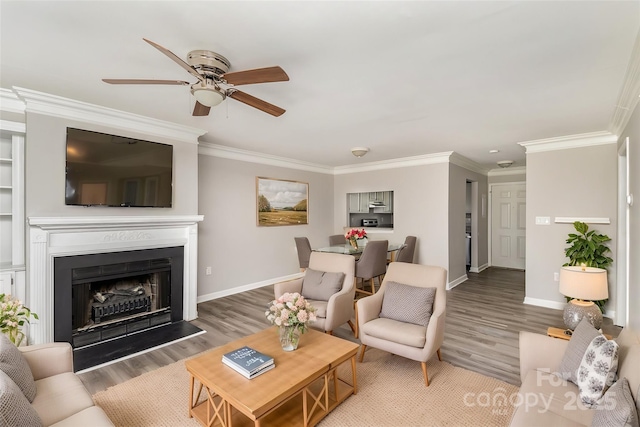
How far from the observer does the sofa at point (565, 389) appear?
123cm

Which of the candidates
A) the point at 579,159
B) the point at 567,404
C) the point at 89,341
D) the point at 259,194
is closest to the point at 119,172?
the point at 89,341

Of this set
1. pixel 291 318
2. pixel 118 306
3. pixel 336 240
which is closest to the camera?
pixel 291 318

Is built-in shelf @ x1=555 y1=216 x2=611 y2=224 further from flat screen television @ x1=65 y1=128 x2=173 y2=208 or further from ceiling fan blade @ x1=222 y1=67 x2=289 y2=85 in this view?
flat screen television @ x1=65 y1=128 x2=173 y2=208

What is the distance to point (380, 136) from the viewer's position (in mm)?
4168

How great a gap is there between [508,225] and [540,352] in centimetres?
602

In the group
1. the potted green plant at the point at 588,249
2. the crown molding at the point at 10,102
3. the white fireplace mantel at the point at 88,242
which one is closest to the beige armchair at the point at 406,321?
the white fireplace mantel at the point at 88,242

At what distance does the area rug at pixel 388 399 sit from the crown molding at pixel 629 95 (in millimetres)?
2487

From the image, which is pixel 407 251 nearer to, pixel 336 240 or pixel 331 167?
pixel 336 240

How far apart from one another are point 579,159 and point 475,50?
11.2 ft

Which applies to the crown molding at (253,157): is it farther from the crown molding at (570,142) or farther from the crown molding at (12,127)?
the crown molding at (570,142)

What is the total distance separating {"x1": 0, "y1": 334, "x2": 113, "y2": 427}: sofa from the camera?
1.27m

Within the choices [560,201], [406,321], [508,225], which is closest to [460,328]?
[406,321]

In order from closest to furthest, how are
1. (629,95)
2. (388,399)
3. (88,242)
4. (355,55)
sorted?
(355,55), (388,399), (629,95), (88,242)

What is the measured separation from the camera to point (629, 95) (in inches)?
102
